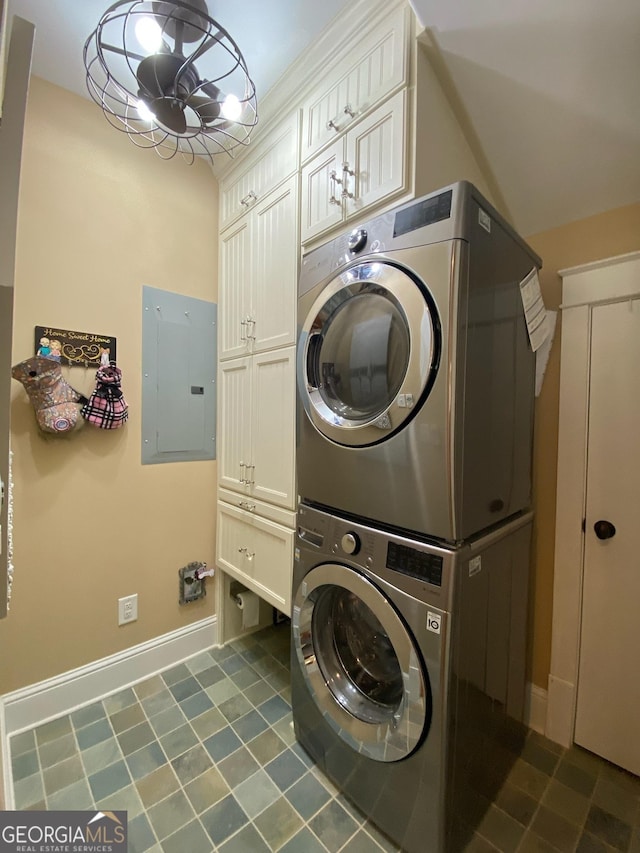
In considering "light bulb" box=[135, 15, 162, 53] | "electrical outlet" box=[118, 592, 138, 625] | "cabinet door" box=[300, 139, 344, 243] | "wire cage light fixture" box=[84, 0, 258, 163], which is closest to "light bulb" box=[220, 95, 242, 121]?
"wire cage light fixture" box=[84, 0, 258, 163]

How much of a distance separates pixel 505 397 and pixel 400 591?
67 cm

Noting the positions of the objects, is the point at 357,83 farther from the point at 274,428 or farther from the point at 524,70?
the point at 274,428

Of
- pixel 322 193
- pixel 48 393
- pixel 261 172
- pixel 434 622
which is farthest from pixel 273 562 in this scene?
pixel 261 172

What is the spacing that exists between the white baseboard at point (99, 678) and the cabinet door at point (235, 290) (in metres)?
1.55

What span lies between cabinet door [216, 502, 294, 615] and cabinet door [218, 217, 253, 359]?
849 mm

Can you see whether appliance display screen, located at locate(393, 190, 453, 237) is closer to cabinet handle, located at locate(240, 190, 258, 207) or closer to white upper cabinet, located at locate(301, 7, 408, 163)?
white upper cabinet, located at locate(301, 7, 408, 163)

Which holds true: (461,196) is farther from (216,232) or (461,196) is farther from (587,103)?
(216,232)

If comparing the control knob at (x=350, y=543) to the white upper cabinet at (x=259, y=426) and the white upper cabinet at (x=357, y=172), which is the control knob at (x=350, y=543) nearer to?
the white upper cabinet at (x=259, y=426)

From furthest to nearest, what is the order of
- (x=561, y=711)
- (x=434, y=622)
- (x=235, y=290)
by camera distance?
(x=235, y=290) < (x=561, y=711) < (x=434, y=622)

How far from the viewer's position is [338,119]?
50.1 inches

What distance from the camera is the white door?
4.23 ft

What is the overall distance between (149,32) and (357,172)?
0.70 metres

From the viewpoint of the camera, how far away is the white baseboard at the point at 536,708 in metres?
1.48

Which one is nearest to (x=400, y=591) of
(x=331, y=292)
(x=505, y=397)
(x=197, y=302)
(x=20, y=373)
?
(x=505, y=397)
